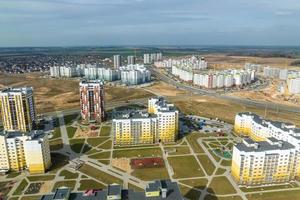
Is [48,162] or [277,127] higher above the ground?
[277,127]

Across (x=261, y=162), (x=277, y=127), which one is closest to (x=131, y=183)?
(x=261, y=162)

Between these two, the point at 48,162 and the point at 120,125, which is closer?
the point at 48,162

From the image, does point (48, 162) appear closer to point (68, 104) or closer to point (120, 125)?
point (120, 125)

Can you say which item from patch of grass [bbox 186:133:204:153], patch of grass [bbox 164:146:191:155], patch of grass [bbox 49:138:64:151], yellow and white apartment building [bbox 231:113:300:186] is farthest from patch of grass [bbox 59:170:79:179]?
yellow and white apartment building [bbox 231:113:300:186]

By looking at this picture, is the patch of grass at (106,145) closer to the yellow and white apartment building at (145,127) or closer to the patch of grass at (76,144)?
the yellow and white apartment building at (145,127)

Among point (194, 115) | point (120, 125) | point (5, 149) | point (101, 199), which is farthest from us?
point (194, 115)

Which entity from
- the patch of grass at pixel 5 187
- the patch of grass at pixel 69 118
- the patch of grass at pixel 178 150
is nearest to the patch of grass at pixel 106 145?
the patch of grass at pixel 178 150

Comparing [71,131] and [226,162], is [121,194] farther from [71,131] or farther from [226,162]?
[71,131]

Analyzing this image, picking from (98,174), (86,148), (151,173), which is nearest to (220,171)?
(151,173)
